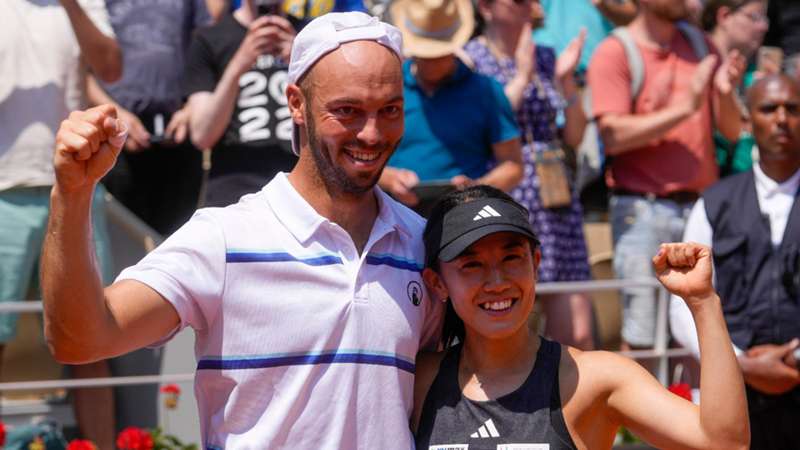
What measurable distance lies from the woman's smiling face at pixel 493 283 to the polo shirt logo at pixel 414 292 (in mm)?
79

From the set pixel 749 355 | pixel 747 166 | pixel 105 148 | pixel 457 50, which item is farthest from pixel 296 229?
pixel 747 166

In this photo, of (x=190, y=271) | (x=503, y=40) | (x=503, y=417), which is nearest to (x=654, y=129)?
(x=503, y=40)

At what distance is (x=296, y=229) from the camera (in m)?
3.73

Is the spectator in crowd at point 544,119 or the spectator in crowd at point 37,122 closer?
the spectator in crowd at point 37,122

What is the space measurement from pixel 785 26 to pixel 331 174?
7044mm

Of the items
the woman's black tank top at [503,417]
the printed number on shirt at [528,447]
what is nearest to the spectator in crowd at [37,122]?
the woman's black tank top at [503,417]

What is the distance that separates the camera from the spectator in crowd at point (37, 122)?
6.17 metres

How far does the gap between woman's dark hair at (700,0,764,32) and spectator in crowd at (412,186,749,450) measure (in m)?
5.50

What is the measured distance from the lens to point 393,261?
3.88m

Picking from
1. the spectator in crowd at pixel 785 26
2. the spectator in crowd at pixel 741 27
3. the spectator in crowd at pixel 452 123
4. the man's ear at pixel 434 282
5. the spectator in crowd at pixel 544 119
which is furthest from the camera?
the spectator in crowd at pixel 785 26

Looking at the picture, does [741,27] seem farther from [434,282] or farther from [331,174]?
[331,174]

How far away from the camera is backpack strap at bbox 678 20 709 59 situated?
7844mm

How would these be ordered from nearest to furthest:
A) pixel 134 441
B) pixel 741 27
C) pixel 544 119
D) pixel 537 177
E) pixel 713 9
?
pixel 134 441, pixel 537 177, pixel 544 119, pixel 741 27, pixel 713 9

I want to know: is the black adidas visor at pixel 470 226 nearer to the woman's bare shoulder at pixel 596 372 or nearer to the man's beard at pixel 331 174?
the man's beard at pixel 331 174
